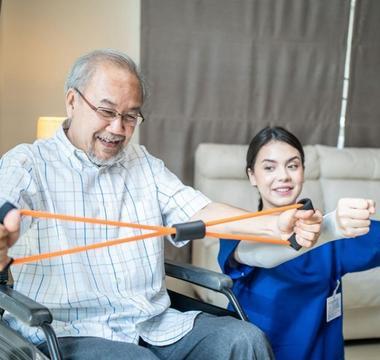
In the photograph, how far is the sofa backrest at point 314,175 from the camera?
2799mm

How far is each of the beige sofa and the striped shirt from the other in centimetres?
106

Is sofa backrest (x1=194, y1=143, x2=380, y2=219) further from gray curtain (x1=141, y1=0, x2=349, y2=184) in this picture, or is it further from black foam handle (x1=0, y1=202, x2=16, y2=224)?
black foam handle (x1=0, y1=202, x2=16, y2=224)

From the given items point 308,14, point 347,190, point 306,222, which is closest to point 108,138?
point 306,222

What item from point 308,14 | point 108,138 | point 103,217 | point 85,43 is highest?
point 308,14

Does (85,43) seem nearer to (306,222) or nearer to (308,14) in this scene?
(308,14)

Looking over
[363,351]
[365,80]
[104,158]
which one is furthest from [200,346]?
[365,80]

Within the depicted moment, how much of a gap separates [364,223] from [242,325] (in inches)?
15.2

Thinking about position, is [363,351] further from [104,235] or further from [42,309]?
[42,309]

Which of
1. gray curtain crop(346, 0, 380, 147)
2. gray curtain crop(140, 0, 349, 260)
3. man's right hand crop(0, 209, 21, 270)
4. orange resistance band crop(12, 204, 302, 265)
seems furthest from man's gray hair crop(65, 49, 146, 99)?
gray curtain crop(346, 0, 380, 147)

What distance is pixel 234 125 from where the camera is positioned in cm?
316

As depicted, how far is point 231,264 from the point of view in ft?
5.34

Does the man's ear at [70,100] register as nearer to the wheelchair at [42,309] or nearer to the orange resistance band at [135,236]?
the orange resistance band at [135,236]

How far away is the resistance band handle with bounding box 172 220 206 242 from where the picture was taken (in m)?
1.13

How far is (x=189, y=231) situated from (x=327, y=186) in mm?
1980
